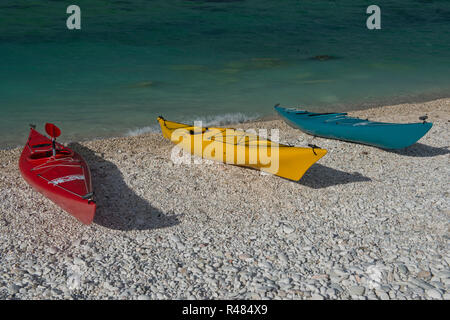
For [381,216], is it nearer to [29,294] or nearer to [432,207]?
[432,207]

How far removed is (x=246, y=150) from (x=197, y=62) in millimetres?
10366

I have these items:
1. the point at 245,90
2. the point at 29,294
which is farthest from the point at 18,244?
the point at 245,90

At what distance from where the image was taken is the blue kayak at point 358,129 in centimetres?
764

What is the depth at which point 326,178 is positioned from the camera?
23.0ft

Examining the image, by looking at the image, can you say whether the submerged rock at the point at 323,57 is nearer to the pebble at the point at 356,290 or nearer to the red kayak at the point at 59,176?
the red kayak at the point at 59,176

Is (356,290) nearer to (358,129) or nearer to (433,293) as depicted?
(433,293)

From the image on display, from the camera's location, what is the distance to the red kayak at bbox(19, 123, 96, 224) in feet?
17.9

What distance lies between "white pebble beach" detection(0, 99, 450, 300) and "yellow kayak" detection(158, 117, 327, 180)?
0.28 meters

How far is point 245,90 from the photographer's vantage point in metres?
13.4

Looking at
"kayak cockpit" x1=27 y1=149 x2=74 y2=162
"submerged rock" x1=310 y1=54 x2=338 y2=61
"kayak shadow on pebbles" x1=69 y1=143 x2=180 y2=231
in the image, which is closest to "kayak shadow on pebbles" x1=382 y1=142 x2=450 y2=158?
"kayak shadow on pebbles" x1=69 y1=143 x2=180 y2=231

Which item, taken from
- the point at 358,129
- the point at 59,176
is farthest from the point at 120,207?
the point at 358,129

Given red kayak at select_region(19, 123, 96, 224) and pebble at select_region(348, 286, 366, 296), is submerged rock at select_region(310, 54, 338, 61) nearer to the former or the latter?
red kayak at select_region(19, 123, 96, 224)

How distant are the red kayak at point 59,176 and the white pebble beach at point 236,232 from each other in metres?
0.26

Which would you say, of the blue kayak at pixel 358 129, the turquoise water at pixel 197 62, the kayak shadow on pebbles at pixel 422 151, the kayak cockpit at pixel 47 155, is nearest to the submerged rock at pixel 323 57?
the turquoise water at pixel 197 62
